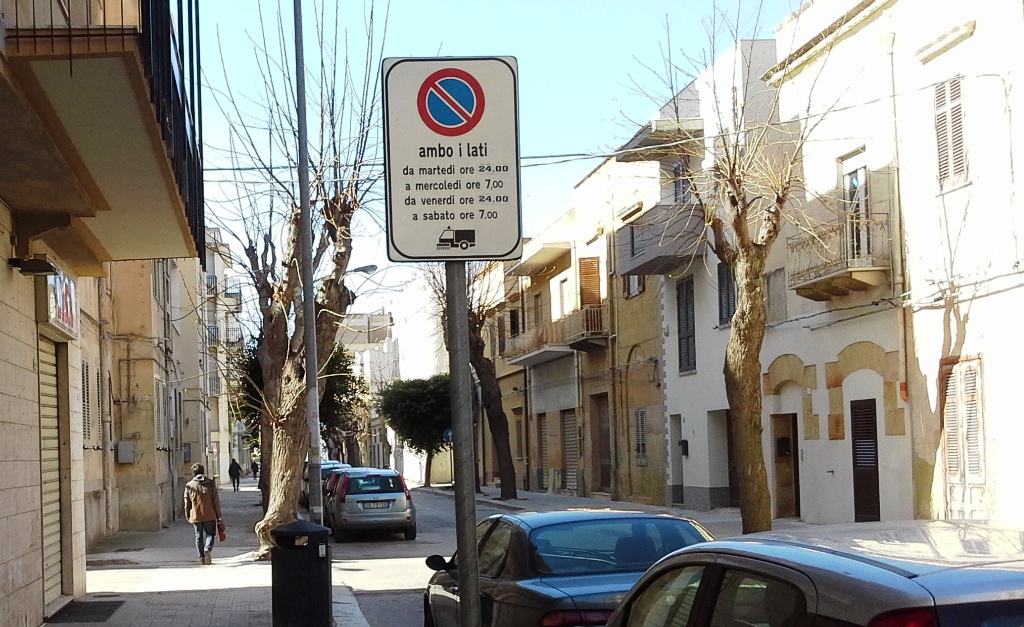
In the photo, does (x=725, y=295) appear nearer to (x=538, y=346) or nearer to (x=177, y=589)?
(x=538, y=346)

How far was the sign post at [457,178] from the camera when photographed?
416 centimetres

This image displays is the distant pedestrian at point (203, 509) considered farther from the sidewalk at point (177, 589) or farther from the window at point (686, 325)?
the window at point (686, 325)

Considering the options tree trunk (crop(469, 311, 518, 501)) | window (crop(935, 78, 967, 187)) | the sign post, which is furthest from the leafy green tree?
the sign post

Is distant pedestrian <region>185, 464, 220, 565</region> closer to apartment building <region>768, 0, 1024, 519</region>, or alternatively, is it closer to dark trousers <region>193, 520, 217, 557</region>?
dark trousers <region>193, 520, 217, 557</region>

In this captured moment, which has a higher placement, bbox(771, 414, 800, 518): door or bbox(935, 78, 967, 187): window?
bbox(935, 78, 967, 187): window

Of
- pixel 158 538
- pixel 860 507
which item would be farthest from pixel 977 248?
pixel 158 538

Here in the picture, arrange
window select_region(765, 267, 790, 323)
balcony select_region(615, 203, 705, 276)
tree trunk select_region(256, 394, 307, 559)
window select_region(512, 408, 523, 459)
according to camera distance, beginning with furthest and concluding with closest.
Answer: window select_region(512, 408, 523, 459)
balcony select_region(615, 203, 705, 276)
window select_region(765, 267, 790, 323)
tree trunk select_region(256, 394, 307, 559)

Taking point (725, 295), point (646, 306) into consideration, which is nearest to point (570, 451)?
point (646, 306)

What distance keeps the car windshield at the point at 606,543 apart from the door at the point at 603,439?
27609 millimetres

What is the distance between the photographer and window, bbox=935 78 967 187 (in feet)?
59.9

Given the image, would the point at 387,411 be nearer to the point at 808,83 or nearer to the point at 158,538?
the point at 158,538

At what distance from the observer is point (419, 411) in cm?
4994

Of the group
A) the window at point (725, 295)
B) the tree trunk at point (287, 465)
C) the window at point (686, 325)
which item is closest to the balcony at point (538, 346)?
the window at point (686, 325)

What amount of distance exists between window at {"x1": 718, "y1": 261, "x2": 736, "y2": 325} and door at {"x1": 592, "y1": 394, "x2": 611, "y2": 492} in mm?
9295
